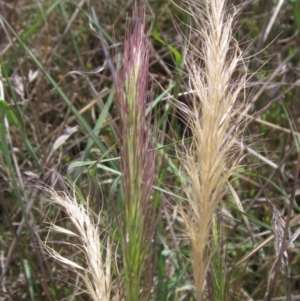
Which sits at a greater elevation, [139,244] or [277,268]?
[139,244]

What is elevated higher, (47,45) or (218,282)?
(218,282)

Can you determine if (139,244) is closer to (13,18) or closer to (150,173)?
(150,173)

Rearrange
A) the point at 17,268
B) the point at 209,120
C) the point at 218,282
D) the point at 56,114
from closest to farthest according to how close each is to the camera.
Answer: the point at 209,120 → the point at 218,282 → the point at 17,268 → the point at 56,114

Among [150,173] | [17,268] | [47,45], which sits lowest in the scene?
[17,268]

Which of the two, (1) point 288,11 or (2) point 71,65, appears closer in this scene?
(2) point 71,65

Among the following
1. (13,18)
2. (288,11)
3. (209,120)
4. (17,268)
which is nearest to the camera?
(209,120)

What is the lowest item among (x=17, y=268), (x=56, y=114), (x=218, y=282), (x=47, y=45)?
(x=17, y=268)

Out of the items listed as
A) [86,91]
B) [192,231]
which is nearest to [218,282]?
[192,231]

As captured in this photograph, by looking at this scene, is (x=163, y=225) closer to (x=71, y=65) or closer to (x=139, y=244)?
(x=71, y=65)

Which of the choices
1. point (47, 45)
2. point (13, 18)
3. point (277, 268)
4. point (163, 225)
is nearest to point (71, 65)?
point (47, 45)
